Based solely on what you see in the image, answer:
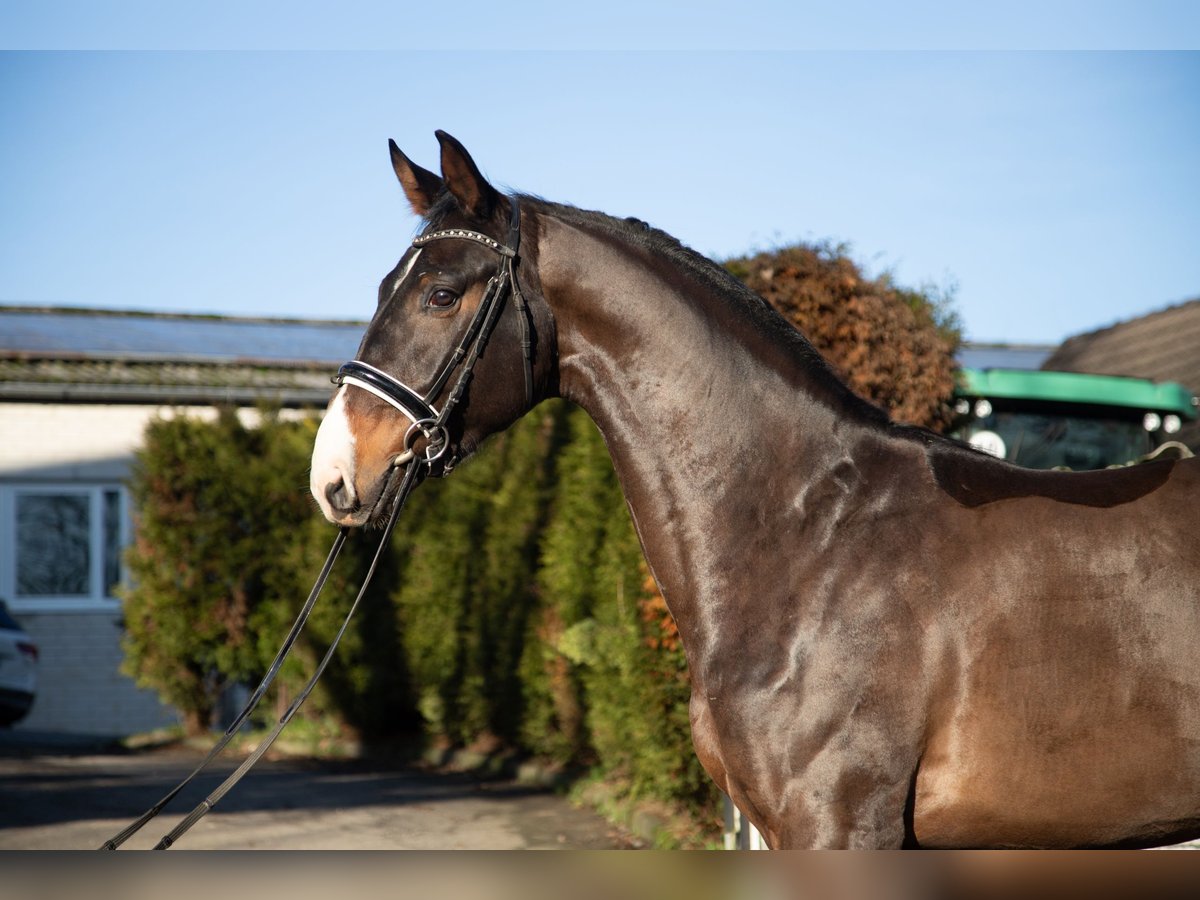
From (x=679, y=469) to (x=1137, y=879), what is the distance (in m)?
1.67

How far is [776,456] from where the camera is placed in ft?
8.45

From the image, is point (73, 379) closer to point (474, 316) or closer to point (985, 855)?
point (474, 316)

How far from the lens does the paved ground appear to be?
7496 millimetres

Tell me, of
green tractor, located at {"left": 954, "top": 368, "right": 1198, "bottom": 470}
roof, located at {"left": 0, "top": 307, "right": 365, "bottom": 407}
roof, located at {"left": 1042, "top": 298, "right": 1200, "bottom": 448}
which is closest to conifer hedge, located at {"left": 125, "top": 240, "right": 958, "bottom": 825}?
green tractor, located at {"left": 954, "top": 368, "right": 1198, "bottom": 470}

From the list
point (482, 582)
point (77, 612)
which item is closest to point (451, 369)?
point (482, 582)

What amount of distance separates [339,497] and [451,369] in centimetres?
41

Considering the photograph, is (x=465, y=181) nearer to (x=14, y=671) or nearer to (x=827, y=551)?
(x=827, y=551)

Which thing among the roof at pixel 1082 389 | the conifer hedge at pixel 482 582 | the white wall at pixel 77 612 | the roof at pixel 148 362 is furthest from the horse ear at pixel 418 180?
the white wall at pixel 77 612

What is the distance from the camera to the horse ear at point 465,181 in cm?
260

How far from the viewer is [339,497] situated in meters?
2.55

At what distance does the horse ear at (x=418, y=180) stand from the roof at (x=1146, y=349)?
12088 mm

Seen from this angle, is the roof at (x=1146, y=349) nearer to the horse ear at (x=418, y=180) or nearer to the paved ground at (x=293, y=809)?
the paved ground at (x=293, y=809)

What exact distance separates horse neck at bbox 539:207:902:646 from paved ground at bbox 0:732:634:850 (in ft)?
14.4

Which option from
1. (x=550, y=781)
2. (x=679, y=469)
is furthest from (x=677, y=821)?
(x=679, y=469)
